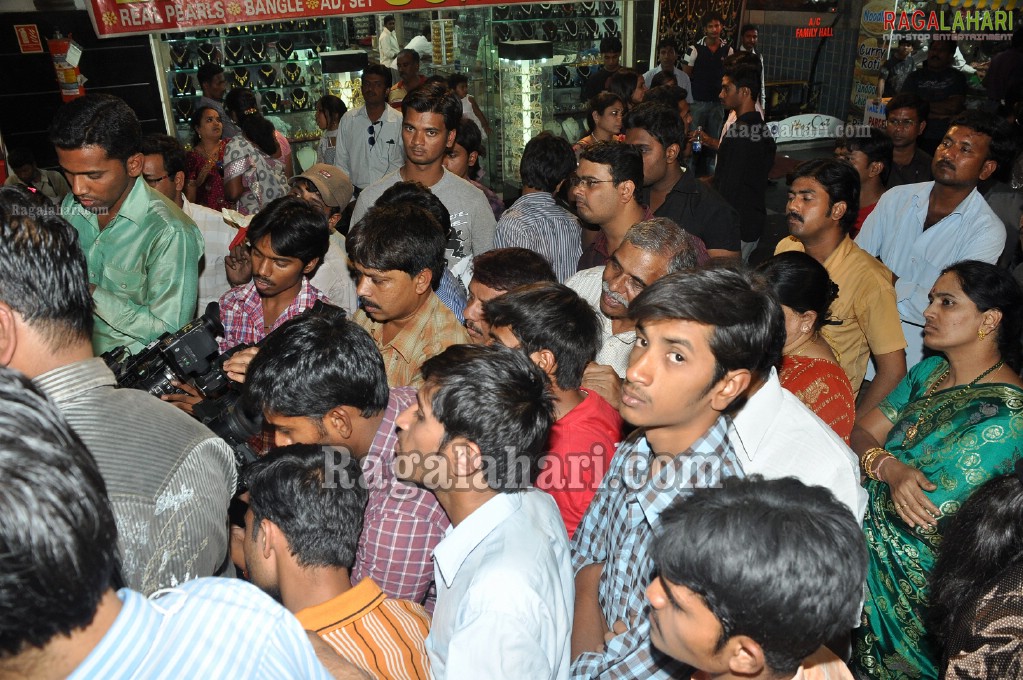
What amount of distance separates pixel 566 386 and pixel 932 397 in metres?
1.21

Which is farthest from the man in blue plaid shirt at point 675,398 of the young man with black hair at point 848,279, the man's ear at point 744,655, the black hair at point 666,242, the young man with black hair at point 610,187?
the young man with black hair at point 610,187

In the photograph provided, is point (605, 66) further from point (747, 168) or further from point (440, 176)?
point (440, 176)

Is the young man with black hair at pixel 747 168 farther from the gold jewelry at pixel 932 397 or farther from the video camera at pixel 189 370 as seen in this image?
the video camera at pixel 189 370

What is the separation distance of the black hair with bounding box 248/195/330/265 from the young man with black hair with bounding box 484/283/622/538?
101 cm

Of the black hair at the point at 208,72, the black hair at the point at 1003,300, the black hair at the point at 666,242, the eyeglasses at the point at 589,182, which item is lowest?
the black hair at the point at 1003,300

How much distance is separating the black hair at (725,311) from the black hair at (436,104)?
2418mm

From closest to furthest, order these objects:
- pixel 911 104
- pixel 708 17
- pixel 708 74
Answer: pixel 911 104 → pixel 708 74 → pixel 708 17

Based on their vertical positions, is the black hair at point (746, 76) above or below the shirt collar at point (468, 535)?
above

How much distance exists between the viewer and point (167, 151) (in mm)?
4109

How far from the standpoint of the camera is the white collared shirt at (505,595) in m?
1.42

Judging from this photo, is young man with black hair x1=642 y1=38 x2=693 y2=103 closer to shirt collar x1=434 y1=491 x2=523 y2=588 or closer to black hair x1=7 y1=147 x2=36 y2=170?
black hair x1=7 y1=147 x2=36 y2=170

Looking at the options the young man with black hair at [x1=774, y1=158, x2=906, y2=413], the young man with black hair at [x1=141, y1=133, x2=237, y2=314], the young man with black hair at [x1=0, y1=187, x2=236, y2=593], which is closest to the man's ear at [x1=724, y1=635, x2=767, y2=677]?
the young man with black hair at [x1=0, y1=187, x2=236, y2=593]

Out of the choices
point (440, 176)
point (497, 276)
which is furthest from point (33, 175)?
point (497, 276)

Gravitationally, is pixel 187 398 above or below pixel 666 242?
below
